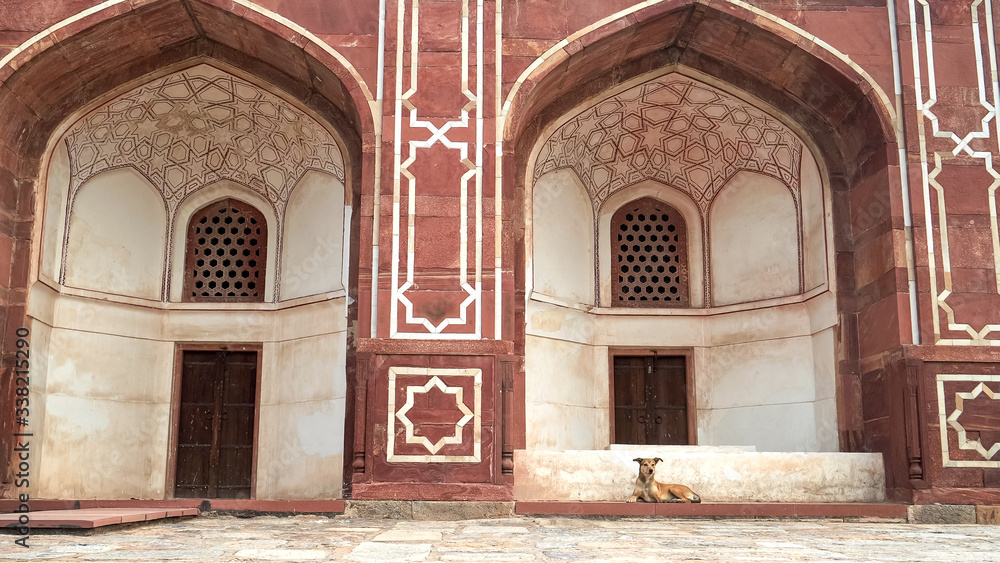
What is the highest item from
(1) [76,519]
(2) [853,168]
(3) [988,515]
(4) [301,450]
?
(2) [853,168]

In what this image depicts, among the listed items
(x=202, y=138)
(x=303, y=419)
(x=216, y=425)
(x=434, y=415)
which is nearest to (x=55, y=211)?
(x=202, y=138)

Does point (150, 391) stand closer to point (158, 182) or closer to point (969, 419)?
point (158, 182)

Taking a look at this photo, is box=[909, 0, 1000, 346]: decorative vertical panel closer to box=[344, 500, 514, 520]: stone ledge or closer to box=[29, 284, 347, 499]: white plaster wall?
box=[344, 500, 514, 520]: stone ledge

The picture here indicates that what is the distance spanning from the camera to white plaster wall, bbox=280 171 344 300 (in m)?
10.6

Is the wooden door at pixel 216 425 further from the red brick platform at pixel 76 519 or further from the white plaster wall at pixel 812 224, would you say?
the white plaster wall at pixel 812 224

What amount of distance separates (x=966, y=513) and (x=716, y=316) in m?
3.65

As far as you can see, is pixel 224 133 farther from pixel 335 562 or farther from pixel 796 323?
pixel 335 562

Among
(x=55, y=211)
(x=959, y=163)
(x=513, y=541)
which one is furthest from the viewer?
(x=55, y=211)

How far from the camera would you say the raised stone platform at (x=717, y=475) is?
837cm

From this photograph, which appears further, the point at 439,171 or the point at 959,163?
the point at 959,163

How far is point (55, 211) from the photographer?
10.0 meters

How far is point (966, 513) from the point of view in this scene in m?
8.15

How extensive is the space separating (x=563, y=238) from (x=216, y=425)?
13.6 ft

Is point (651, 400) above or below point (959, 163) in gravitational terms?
below
